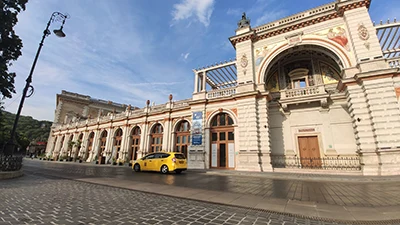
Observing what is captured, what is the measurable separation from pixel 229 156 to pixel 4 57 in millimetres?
18905

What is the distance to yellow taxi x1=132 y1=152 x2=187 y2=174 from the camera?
42.1 ft

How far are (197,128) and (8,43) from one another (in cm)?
1579

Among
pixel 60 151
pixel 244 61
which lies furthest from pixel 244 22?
pixel 60 151

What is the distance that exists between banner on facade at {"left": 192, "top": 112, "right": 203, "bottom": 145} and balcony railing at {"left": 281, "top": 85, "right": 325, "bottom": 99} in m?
8.52

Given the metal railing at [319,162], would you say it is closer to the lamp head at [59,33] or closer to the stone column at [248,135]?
the stone column at [248,135]

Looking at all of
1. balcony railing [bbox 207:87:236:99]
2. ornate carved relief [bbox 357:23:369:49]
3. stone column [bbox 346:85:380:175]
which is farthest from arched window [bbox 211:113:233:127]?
ornate carved relief [bbox 357:23:369:49]

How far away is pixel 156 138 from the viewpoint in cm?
2334

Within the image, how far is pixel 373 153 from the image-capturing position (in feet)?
37.5

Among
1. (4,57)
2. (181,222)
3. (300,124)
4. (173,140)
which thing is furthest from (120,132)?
(181,222)

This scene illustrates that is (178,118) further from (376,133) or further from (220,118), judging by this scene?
(376,133)

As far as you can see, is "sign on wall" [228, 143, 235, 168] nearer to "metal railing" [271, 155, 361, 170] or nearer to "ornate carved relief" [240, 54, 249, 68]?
"metal railing" [271, 155, 361, 170]

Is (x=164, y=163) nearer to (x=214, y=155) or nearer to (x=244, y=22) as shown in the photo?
(x=214, y=155)

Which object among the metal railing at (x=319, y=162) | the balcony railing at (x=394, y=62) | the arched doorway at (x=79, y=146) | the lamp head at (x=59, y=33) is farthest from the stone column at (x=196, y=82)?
the arched doorway at (x=79, y=146)

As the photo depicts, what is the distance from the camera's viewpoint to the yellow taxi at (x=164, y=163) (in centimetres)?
1284
